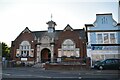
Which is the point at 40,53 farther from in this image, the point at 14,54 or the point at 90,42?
the point at 90,42

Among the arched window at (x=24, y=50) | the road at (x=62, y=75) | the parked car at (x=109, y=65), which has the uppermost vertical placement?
the arched window at (x=24, y=50)

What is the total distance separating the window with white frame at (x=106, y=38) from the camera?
34469 millimetres

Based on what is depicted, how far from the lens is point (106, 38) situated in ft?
114

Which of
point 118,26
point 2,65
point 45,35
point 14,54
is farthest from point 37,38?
point 118,26

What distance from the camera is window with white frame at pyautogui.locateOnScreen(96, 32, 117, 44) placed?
34.5 m

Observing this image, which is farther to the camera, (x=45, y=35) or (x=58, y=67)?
(x=45, y=35)

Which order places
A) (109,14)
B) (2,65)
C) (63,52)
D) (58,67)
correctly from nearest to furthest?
1. (58,67)
2. (2,65)
3. (109,14)
4. (63,52)

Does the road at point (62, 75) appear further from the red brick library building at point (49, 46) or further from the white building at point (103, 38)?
the red brick library building at point (49, 46)

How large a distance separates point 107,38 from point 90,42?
110 inches

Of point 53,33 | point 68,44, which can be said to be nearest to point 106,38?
point 68,44

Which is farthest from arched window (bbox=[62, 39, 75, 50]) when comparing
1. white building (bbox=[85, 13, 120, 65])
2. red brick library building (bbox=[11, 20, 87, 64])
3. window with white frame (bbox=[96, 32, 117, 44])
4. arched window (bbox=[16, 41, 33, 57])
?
arched window (bbox=[16, 41, 33, 57])

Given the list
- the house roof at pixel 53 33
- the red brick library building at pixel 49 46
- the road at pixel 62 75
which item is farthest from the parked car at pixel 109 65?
the house roof at pixel 53 33

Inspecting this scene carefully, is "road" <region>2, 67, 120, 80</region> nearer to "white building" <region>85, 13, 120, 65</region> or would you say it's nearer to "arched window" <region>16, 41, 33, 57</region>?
"white building" <region>85, 13, 120, 65</region>

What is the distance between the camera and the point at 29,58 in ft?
130
